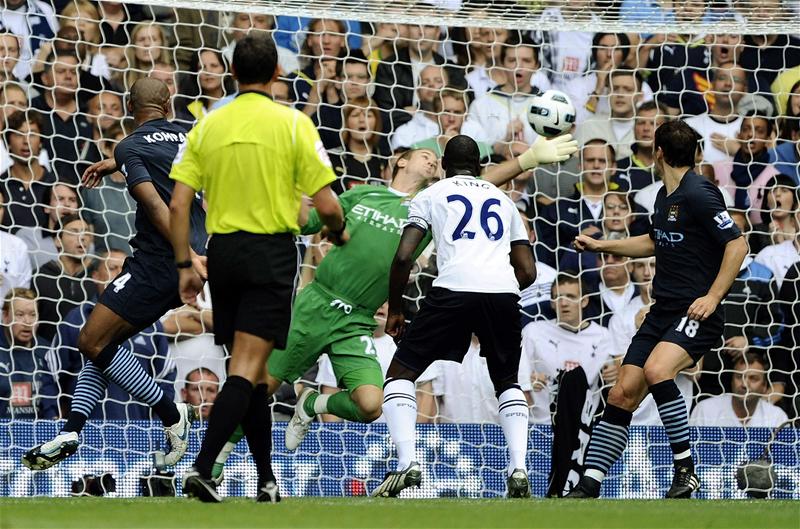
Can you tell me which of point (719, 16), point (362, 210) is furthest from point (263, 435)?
point (719, 16)

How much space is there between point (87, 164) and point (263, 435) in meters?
4.93

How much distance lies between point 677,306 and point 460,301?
116 centimetres

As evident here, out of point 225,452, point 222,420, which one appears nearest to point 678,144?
point 225,452

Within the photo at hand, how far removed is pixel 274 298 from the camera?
5152 millimetres

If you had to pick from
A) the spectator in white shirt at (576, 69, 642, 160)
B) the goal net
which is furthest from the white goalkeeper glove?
the spectator in white shirt at (576, 69, 642, 160)

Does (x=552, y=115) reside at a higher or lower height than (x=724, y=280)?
higher

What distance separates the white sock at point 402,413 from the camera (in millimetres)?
6566

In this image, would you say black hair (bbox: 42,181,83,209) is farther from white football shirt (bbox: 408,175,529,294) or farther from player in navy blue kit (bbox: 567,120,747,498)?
player in navy blue kit (bbox: 567,120,747,498)

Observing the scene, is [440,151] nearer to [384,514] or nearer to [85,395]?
[85,395]

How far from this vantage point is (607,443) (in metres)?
6.77

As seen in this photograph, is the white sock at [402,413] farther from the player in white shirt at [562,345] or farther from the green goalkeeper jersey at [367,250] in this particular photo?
the player in white shirt at [562,345]

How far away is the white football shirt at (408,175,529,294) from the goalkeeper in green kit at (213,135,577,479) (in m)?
0.42

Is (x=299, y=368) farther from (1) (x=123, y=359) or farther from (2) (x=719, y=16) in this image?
(2) (x=719, y=16)

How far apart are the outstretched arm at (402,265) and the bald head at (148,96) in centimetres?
152
